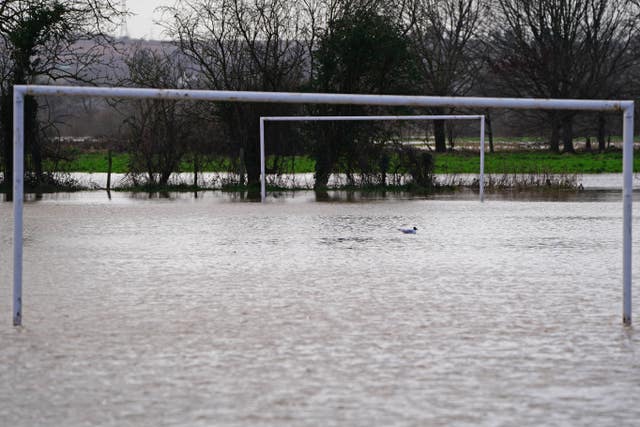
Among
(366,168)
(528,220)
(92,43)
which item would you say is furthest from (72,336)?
(92,43)

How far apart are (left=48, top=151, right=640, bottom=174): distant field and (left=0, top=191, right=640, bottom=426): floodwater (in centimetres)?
1971

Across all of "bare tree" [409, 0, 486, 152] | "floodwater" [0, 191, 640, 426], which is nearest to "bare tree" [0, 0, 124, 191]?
"floodwater" [0, 191, 640, 426]

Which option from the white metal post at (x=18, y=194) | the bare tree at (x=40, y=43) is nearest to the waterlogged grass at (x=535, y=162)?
the bare tree at (x=40, y=43)

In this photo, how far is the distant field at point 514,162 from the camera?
3891 centimetres

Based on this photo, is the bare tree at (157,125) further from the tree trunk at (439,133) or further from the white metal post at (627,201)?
the tree trunk at (439,133)

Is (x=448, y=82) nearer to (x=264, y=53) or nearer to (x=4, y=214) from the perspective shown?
(x=264, y=53)

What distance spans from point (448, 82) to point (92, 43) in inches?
1023

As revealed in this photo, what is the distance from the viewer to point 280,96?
23.1 ft

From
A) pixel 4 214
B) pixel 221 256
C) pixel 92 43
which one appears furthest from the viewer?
pixel 92 43

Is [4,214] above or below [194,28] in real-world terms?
below

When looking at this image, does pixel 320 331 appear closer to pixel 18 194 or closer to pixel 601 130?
pixel 18 194

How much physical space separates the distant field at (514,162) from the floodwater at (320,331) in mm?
19711

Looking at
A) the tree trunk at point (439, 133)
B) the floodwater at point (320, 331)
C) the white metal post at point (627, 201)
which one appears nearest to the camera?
the floodwater at point (320, 331)

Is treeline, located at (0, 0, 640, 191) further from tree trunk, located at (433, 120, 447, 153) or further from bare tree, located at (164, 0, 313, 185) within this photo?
tree trunk, located at (433, 120, 447, 153)
